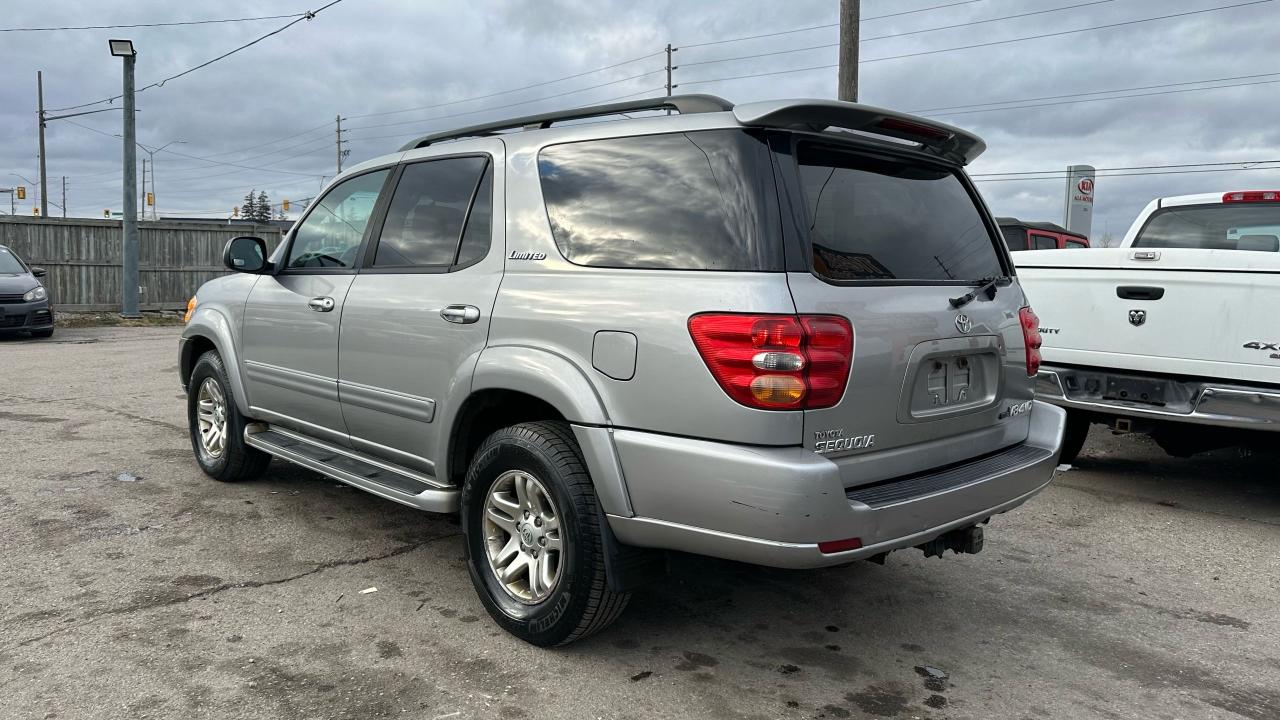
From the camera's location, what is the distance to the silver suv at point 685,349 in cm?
278

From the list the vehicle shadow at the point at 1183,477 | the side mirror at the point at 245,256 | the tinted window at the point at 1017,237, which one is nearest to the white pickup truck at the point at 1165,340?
the vehicle shadow at the point at 1183,477

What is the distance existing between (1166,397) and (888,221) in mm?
3063

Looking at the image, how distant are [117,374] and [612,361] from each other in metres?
9.24

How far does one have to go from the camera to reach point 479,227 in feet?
12.3

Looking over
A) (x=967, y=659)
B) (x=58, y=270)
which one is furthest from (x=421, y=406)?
(x=58, y=270)

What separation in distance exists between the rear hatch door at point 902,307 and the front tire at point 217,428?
3710 millimetres

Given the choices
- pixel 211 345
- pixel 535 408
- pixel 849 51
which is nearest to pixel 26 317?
pixel 211 345

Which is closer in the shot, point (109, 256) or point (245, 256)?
point (245, 256)

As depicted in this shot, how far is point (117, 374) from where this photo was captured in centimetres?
1028

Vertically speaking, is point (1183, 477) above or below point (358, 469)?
below

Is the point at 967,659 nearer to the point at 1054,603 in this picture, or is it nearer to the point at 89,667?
the point at 1054,603

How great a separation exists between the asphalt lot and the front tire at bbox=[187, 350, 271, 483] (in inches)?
5.9

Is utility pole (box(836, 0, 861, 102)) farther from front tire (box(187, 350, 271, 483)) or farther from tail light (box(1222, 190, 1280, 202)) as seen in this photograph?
front tire (box(187, 350, 271, 483))

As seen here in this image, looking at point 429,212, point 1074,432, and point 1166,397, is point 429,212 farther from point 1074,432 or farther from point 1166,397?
point 1074,432
